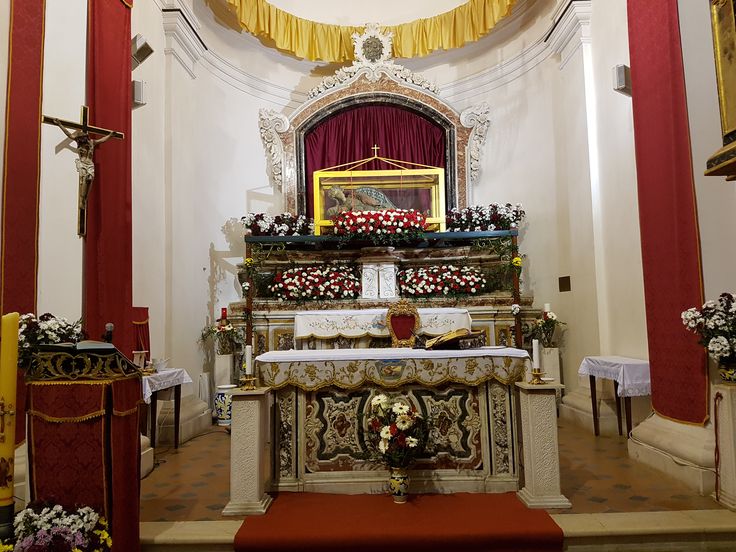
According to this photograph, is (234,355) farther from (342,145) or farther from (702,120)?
(702,120)

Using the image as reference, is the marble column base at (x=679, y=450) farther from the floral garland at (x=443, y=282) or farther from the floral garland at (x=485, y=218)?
the floral garland at (x=485, y=218)

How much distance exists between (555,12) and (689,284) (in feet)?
18.4

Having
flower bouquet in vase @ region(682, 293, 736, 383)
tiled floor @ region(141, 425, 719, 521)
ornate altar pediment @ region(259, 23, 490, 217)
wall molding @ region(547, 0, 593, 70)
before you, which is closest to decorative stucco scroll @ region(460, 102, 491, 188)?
ornate altar pediment @ region(259, 23, 490, 217)

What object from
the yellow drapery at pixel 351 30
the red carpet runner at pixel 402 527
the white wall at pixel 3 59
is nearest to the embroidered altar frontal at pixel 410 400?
the red carpet runner at pixel 402 527

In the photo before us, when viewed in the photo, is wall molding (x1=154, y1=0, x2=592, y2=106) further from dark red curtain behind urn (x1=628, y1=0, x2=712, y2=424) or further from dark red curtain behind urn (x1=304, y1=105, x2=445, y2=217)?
dark red curtain behind urn (x1=628, y1=0, x2=712, y2=424)

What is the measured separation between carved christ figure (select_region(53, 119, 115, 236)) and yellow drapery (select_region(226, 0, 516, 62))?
210 inches

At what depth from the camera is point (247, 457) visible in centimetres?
399

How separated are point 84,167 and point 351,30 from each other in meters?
7.16

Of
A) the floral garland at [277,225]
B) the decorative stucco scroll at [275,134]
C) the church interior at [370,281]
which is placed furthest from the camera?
the decorative stucco scroll at [275,134]

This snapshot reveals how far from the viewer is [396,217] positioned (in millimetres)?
8336

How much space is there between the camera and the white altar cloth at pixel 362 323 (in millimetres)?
7109

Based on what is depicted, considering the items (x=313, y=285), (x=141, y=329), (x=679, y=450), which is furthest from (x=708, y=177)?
(x=141, y=329)

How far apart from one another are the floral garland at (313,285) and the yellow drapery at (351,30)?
461 cm

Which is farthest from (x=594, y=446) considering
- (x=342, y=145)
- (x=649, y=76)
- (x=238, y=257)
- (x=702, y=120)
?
(x=342, y=145)
